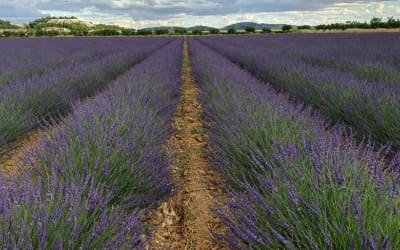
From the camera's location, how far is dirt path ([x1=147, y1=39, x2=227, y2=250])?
7.43 feet

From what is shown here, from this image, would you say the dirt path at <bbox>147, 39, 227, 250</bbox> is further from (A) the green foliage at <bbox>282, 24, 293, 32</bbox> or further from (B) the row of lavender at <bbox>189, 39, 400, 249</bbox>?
(A) the green foliage at <bbox>282, 24, 293, 32</bbox>

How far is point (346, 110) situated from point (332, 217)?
3.23 meters

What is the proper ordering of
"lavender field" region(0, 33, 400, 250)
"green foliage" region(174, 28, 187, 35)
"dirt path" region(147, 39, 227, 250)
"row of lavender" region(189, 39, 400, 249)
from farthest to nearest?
1. "green foliage" region(174, 28, 187, 35)
2. "dirt path" region(147, 39, 227, 250)
3. "lavender field" region(0, 33, 400, 250)
4. "row of lavender" region(189, 39, 400, 249)

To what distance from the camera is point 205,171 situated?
11.1ft

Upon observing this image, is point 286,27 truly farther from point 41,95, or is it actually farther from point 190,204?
point 190,204

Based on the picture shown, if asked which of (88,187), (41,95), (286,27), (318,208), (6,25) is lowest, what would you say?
(286,27)

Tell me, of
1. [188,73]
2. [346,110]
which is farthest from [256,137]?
[188,73]

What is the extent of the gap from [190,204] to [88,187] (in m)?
0.92

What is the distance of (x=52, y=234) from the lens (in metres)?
1.39

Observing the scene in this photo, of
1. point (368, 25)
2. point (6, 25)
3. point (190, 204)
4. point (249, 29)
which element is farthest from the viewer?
point (6, 25)

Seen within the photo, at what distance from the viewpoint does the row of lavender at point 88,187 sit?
4.58 feet

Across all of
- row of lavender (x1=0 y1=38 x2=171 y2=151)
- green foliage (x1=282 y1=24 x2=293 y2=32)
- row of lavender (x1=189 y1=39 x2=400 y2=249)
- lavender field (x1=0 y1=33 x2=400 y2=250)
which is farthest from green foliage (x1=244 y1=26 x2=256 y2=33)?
row of lavender (x1=189 y1=39 x2=400 y2=249)

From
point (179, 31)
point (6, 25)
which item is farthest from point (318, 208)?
point (6, 25)

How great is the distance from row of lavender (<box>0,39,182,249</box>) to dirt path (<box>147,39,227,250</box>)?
148 mm
